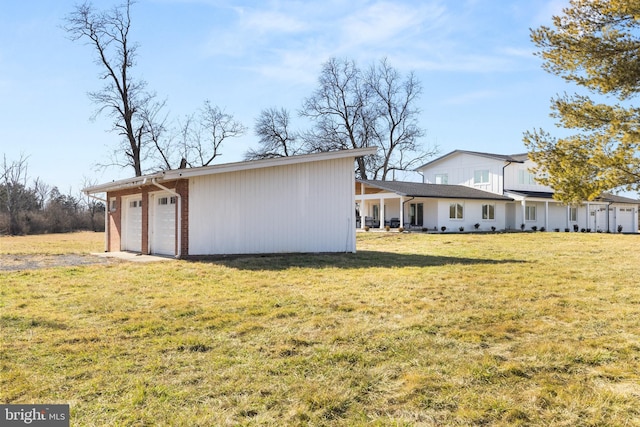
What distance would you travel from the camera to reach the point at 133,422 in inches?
123

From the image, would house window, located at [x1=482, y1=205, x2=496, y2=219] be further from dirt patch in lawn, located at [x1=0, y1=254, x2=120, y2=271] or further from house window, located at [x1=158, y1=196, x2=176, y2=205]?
dirt patch in lawn, located at [x1=0, y1=254, x2=120, y2=271]

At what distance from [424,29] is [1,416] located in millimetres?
12990

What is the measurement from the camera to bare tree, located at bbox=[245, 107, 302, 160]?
44.5m

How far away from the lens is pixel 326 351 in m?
4.66

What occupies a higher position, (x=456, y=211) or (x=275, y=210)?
(x=456, y=211)

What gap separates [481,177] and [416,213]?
7.05m

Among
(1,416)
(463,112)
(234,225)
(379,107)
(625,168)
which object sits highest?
(379,107)

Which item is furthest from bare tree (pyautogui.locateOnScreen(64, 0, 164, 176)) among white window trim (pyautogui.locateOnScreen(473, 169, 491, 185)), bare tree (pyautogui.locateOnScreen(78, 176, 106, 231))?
white window trim (pyautogui.locateOnScreen(473, 169, 491, 185))

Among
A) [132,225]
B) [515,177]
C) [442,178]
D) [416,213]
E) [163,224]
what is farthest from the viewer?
[442,178]

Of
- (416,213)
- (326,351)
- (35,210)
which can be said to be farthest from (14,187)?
(326,351)

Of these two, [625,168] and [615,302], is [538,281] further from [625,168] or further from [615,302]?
[625,168]

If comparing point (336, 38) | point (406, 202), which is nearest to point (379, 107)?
point (406, 202)

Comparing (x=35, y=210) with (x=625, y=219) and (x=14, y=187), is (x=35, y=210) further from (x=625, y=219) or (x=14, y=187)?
(x=625, y=219)

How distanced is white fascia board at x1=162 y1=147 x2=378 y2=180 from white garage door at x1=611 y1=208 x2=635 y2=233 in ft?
109
